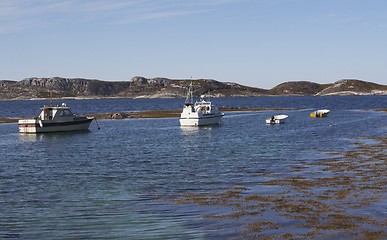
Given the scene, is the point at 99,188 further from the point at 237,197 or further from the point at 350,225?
the point at 350,225

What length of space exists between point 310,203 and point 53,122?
59.7 meters

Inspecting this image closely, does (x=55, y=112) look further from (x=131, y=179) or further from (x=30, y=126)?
(x=131, y=179)

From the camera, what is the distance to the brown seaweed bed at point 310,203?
21.0 metres

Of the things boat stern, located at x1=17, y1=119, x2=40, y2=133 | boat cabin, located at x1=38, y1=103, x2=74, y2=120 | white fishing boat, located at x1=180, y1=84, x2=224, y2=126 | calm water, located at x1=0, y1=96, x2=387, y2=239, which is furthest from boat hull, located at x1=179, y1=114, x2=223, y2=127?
boat stern, located at x1=17, y1=119, x2=40, y2=133

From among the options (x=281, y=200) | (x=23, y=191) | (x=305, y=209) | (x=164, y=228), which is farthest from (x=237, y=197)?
(x=23, y=191)

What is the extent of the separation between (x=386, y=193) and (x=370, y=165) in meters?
11.2

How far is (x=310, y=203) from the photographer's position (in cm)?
2595

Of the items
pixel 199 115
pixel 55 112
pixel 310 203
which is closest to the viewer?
pixel 310 203

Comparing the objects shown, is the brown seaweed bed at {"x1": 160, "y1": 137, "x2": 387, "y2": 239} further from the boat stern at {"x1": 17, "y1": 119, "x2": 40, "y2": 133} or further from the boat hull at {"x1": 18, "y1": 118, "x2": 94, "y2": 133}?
the boat stern at {"x1": 17, "y1": 119, "x2": 40, "y2": 133}

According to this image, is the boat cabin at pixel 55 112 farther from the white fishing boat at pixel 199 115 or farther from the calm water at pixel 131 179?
the white fishing boat at pixel 199 115

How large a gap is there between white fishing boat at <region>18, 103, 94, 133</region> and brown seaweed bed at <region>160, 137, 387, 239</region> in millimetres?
49127

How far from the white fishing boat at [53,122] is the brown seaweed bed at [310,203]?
161 feet

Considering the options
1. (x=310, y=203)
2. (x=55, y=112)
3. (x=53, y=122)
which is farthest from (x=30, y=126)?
(x=310, y=203)

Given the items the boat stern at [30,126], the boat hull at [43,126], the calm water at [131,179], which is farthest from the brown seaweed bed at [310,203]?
the boat stern at [30,126]
